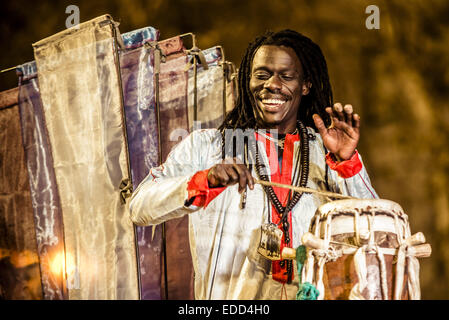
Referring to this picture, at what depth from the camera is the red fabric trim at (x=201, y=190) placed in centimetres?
141

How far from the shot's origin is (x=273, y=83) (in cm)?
170

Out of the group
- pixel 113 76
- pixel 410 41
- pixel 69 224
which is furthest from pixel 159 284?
pixel 410 41

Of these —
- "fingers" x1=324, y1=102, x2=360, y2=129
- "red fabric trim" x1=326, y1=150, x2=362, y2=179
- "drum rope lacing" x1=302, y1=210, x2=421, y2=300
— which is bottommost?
"drum rope lacing" x1=302, y1=210, x2=421, y2=300

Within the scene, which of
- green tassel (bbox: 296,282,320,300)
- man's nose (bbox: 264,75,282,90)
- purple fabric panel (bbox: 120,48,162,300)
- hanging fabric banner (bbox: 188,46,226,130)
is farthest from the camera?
hanging fabric banner (bbox: 188,46,226,130)

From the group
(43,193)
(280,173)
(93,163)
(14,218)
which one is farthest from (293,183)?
(14,218)

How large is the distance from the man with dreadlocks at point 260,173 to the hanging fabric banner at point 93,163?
1.32ft

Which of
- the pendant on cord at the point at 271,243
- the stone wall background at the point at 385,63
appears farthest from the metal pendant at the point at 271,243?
the stone wall background at the point at 385,63

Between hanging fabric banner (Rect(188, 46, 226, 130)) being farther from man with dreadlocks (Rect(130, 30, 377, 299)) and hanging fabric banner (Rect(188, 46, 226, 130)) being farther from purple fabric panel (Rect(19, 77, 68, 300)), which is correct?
purple fabric panel (Rect(19, 77, 68, 300))

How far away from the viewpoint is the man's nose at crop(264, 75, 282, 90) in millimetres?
1696

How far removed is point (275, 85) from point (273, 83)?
1 centimetres

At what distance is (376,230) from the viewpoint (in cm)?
131

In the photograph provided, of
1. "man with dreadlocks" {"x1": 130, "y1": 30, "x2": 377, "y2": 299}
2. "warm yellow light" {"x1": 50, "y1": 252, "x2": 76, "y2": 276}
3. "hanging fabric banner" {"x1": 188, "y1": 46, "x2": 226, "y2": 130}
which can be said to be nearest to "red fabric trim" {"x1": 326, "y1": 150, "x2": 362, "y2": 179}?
"man with dreadlocks" {"x1": 130, "y1": 30, "x2": 377, "y2": 299}

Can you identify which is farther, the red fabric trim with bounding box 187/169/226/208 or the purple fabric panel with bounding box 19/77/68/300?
the purple fabric panel with bounding box 19/77/68/300

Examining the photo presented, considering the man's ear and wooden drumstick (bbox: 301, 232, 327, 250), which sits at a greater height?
the man's ear
